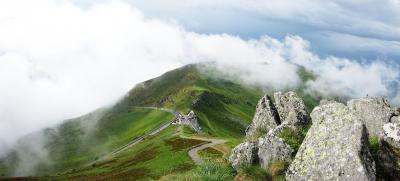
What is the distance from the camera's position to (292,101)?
49.0 m

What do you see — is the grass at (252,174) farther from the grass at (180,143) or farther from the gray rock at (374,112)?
the grass at (180,143)

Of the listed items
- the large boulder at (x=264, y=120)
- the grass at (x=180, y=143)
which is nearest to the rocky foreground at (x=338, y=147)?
the large boulder at (x=264, y=120)

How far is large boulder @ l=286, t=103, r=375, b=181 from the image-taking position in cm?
2331

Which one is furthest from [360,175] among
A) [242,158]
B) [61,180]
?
[61,180]

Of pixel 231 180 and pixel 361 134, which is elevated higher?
pixel 361 134

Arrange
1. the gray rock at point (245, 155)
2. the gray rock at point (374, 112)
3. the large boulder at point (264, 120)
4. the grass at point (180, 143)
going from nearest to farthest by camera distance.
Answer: the gray rock at point (374, 112) → the gray rock at point (245, 155) → the large boulder at point (264, 120) → the grass at point (180, 143)

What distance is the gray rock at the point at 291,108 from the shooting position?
43625mm

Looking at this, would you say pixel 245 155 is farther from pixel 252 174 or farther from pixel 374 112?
pixel 374 112

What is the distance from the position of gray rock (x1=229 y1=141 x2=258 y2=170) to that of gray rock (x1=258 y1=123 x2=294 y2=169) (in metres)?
0.66

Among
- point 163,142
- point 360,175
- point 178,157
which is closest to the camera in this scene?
point 360,175

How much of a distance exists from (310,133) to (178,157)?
3498 inches

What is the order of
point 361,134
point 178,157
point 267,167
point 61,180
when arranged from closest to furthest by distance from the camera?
1. point 361,134
2. point 267,167
3. point 178,157
4. point 61,180

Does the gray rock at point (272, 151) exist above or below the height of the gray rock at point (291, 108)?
below

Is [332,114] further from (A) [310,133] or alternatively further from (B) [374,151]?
(B) [374,151]
